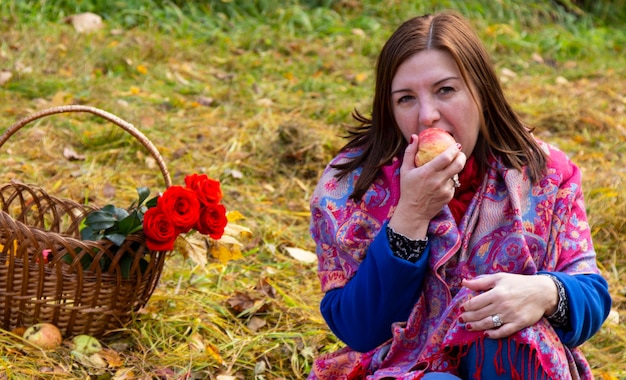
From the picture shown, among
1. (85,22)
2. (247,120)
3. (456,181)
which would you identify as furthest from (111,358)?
(85,22)

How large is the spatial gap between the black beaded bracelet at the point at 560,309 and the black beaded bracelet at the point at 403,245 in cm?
28

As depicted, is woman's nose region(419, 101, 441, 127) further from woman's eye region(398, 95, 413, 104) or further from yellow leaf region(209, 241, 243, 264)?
yellow leaf region(209, 241, 243, 264)

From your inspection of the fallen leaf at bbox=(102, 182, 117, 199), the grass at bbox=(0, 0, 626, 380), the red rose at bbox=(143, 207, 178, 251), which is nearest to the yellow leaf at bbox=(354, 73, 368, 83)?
the grass at bbox=(0, 0, 626, 380)

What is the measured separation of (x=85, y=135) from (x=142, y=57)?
4.73ft

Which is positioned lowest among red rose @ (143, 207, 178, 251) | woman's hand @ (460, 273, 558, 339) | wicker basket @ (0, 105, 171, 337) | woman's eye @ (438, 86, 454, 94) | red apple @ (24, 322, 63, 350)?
red apple @ (24, 322, 63, 350)

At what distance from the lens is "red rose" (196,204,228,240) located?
8.13ft

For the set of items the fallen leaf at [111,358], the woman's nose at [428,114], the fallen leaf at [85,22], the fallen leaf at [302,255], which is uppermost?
the woman's nose at [428,114]

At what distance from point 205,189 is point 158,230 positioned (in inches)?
7.3

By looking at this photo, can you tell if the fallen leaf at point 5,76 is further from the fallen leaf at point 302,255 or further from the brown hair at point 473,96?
the brown hair at point 473,96

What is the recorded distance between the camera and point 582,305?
5.91 ft

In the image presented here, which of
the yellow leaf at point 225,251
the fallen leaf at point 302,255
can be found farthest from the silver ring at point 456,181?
the fallen leaf at point 302,255

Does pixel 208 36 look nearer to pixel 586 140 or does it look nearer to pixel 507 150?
pixel 586 140

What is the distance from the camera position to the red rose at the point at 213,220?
2.48 meters

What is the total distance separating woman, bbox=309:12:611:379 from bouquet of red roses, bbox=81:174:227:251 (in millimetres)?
525
